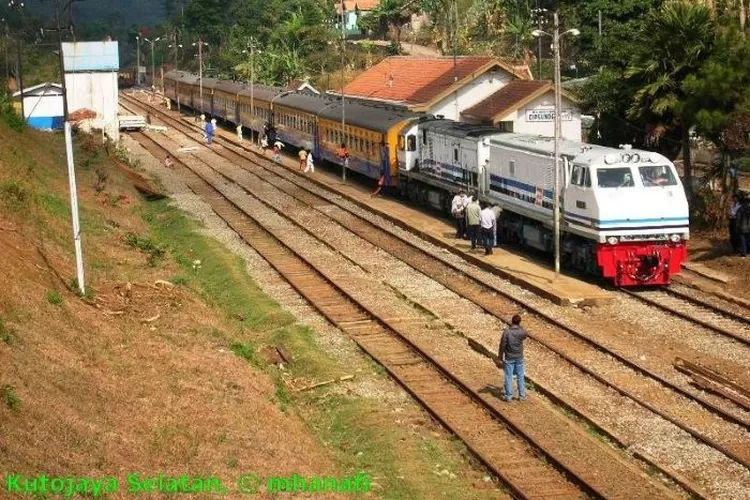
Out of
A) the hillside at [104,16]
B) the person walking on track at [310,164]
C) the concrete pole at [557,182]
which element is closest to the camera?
the concrete pole at [557,182]

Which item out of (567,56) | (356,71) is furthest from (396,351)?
(356,71)

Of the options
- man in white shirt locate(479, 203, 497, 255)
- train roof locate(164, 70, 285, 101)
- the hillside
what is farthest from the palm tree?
the hillside

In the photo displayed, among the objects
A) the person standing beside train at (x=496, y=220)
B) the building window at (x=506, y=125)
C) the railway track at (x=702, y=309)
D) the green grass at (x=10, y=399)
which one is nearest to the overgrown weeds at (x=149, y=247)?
the person standing beside train at (x=496, y=220)

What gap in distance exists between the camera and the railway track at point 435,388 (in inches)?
599

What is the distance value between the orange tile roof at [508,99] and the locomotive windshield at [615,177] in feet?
67.3

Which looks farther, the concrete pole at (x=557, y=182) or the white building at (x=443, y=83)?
the white building at (x=443, y=83)

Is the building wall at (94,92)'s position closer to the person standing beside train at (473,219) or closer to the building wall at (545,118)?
the building wall at (545,118)

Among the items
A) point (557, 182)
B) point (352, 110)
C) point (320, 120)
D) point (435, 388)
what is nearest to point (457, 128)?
point (557, 182)

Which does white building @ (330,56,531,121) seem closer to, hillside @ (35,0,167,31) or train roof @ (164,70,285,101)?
train roof @ (164,70,285,101)

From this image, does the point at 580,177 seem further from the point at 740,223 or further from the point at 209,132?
the point at 209,132

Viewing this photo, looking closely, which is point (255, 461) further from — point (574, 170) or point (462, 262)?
point (462, 262)

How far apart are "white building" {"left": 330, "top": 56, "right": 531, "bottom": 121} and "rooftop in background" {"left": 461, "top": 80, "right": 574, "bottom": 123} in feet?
2.59

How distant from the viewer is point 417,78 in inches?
2418

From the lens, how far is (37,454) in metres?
12.8
